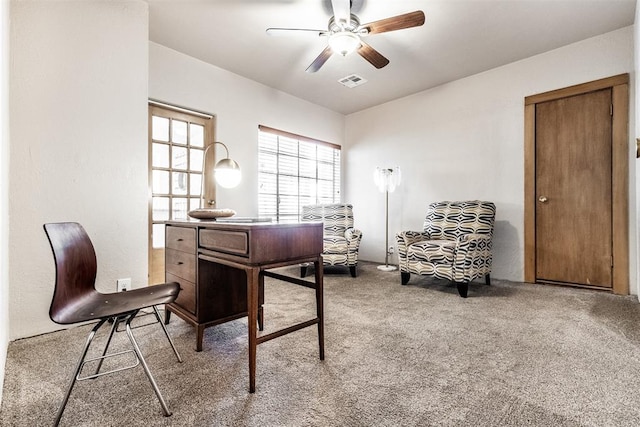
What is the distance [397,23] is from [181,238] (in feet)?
7.31

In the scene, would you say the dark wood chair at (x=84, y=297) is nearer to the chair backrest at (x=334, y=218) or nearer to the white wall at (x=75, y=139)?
the white wall at (x=75, y=139)

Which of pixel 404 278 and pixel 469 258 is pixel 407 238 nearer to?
pixel 404 278

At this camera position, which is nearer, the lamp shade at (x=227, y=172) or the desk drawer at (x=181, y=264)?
the desk drawer at (x=181, y=264)

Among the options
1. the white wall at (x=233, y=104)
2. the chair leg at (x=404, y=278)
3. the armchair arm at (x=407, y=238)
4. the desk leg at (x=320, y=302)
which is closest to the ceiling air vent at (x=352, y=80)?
the white wall at (x=233, y=104)

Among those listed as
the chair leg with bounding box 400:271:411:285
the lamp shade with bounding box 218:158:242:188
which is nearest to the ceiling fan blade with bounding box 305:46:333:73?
the lamp shade with bounding box 218:158:242:188

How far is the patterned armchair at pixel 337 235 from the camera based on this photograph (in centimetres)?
391

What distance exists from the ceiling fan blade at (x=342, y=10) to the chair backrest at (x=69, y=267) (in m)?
2.27

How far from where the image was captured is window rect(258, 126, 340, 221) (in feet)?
14.2

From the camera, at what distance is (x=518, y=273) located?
12.0 ft

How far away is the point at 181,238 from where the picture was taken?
2.01m

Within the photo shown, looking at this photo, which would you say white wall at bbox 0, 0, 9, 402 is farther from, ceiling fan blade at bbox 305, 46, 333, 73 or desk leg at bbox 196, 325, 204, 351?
ceiling fan blade at bbox 305, 46, 333, 73

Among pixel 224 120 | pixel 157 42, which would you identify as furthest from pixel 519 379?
pixel 157 42

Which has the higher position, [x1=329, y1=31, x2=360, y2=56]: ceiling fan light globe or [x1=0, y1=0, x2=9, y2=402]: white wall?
[x1=329, y1=31, x2=360, y2=56]: ceiling fan light globe

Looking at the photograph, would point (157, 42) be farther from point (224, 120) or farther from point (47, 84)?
point (47, 84)
